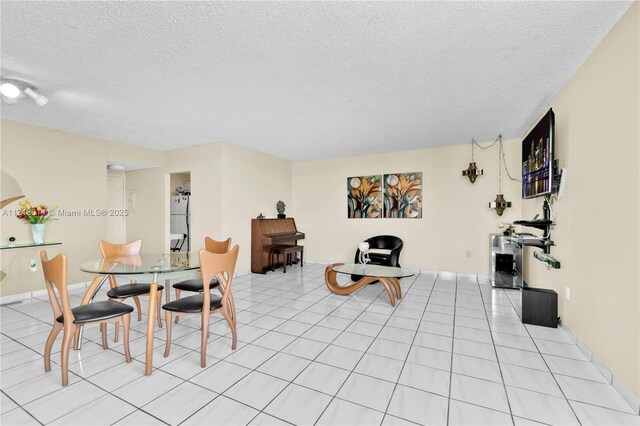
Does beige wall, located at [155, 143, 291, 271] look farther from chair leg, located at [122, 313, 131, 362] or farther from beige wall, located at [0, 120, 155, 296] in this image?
chair leg, located at [122, 313, 131, 362]

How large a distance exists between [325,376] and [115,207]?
7058mm

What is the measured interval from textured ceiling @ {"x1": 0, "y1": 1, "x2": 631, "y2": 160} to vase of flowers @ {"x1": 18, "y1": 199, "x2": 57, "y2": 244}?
1303 millimetres

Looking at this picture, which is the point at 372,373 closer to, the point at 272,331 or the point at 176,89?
the point at 272,331

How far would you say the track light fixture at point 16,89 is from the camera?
2861mm

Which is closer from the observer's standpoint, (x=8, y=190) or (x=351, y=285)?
(x=8, y=190)

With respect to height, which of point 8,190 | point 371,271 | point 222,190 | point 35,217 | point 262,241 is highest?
point 222,190

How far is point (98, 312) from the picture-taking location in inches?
89.8

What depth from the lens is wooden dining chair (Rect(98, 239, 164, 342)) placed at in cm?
285

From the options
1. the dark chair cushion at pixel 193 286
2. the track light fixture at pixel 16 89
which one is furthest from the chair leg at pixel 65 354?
the track light fixture at pixel 16 89

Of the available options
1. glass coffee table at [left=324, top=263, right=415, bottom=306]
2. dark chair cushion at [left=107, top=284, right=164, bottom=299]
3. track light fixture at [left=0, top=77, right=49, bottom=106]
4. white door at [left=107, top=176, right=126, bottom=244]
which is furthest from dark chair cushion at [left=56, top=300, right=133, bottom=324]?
white door at [left=107, top=176, right=126, bottom=244]

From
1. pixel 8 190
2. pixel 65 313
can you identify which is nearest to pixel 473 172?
pixel 65 313

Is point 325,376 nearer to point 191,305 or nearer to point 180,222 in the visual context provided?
point 191,305

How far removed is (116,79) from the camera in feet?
9.77

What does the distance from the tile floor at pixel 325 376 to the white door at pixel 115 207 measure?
344 cm
